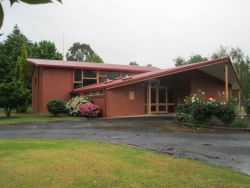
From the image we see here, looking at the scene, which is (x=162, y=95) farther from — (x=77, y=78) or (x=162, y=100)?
(x=77, y=78)

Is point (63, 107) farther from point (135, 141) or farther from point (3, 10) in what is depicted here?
point (3, 10)

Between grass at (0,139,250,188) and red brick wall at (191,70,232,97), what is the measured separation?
2122 cm

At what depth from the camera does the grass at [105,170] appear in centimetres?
569

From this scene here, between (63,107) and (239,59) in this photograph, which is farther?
(239,59)

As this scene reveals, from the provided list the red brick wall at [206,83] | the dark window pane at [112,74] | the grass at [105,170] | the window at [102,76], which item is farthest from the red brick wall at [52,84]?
the grass at [105,170]

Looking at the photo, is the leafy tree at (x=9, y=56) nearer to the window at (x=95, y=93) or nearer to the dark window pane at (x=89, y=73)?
the dark window pane at (x=89, y=73)

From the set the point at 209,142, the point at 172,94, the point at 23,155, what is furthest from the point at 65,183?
the point at 172,94

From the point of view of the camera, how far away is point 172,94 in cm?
2992

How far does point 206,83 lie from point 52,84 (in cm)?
1338

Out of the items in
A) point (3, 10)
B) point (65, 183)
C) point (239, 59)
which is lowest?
point (65, 183)

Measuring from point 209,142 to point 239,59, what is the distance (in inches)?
1082

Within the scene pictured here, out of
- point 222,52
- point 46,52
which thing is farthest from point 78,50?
point 222,52

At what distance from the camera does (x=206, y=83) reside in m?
29.9

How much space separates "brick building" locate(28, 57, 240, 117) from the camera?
24.5 m
